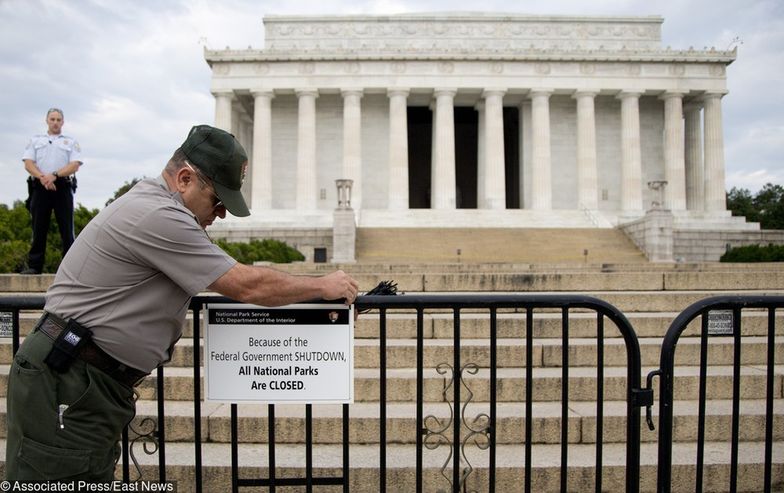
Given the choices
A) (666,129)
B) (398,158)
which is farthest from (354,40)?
(666,129)

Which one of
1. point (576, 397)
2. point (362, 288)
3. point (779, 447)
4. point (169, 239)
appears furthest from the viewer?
point (362, 288)

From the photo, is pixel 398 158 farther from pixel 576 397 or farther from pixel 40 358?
pixel 40 358

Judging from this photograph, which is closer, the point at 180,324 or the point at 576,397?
the point at 180,324

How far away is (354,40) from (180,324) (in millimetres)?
45714

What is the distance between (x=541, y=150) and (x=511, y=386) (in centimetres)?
3792

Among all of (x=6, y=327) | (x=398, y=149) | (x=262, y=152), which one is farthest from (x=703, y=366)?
(x=262, y=152)

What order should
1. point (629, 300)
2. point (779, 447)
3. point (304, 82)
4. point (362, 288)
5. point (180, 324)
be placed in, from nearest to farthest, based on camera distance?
point (180, 324) < point (779, 447) < point (629, 300) < point (362, 288) < point (304, 82)

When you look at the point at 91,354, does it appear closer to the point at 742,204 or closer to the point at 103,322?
the point at 103,322

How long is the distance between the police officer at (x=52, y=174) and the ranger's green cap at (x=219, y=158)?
7.65 meters

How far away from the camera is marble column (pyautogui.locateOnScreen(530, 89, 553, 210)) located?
1654 inches

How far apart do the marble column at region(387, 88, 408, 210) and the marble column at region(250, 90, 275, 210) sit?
28.2ft

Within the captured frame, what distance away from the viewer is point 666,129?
1726 inches

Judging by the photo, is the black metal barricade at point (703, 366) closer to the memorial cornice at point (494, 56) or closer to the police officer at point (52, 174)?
the police officer at point (52, 174)

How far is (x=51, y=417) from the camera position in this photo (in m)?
2.82
